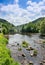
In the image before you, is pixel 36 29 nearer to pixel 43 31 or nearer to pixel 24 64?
pixel 43 31

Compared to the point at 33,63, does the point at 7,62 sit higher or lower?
higher

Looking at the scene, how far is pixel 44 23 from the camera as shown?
144 meters

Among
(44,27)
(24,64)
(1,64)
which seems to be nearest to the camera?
(1,64)

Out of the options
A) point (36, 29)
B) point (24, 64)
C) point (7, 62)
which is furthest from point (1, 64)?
point (36, 29)

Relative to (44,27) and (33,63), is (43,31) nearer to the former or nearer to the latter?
(44,27)

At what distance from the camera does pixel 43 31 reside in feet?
465

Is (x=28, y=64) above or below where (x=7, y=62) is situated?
below

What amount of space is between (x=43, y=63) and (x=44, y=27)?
102431 mm

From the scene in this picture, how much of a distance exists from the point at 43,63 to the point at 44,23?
106985mm

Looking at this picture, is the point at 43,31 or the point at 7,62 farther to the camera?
the point at 43,31

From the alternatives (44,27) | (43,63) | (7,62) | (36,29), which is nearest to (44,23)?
(44,27)

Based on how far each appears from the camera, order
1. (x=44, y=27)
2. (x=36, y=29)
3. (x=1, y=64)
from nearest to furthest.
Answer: (x=1, y=64), (x=44, y=27), (x=36, y=29)

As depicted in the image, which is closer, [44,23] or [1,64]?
[1,64]

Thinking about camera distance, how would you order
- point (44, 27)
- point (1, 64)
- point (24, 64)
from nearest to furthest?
1. point (1, 64)
2. point (24, 64)
3. point (44, 27)
